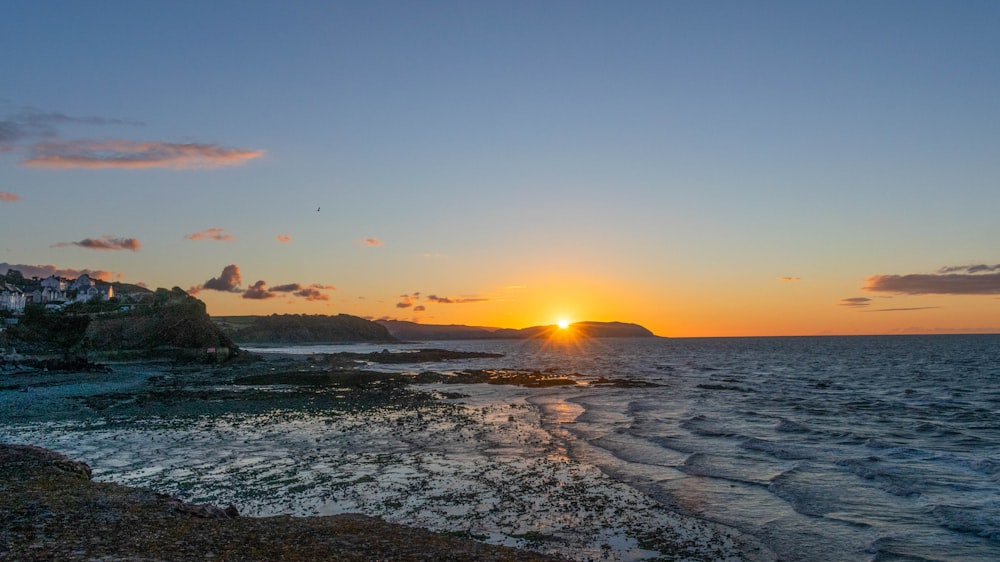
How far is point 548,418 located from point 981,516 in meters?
24.6

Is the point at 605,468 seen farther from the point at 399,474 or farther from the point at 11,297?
the point at 11,297

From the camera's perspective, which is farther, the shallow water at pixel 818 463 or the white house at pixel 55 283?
the white house at pixel 55 283

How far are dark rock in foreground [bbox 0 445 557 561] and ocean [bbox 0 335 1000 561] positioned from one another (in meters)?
2.17

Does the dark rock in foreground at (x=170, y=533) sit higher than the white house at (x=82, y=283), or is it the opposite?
the white house at (x=82, y=283)

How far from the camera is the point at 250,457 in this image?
24.3m

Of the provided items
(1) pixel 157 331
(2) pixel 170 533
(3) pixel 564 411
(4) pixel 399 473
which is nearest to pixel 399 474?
(4) pixel 399 473

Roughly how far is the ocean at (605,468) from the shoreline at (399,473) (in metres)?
0.11

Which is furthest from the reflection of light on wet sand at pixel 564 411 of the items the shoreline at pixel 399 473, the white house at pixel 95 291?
the white house at pixel 95 291

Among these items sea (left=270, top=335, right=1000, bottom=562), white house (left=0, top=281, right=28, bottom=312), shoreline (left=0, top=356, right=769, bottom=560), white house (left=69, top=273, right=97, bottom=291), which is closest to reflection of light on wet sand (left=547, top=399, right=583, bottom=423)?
sea (left=270, top=335, right=1000, bottom=562)

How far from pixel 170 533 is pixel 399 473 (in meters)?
10.3

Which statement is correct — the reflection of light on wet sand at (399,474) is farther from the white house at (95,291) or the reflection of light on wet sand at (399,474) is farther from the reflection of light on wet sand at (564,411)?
the white house at (95,291)

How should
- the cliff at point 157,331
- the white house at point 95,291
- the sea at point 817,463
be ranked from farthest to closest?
the white house at point 95,291 → the cliff at point 157,331 → the sea at point 817,463

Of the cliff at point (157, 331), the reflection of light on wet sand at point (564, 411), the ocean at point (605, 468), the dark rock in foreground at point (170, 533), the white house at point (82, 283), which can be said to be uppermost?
the white house at point (82, 283)

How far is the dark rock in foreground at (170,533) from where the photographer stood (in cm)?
1113
